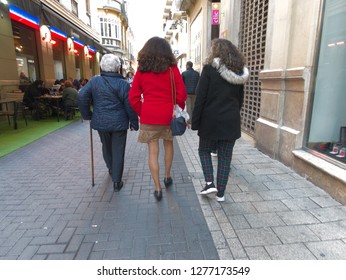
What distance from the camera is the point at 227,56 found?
2.89m

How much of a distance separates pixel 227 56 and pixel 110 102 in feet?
5.38

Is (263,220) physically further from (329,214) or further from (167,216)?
(167,216)

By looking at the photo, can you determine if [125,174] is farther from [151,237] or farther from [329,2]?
[329,2]

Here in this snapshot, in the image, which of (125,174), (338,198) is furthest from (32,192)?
(338,198)

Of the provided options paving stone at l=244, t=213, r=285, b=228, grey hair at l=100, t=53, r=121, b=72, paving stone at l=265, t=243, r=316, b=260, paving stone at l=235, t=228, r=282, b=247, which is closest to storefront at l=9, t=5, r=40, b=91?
grey hair at l=100, t=53, r=121, b=72

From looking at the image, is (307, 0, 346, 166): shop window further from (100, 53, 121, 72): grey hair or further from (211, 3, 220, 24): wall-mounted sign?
(211, 3, 220, 24): wall-mounted sign

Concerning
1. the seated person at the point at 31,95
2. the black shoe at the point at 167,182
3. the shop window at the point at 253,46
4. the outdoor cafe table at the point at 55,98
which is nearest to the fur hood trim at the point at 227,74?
the black shoe at the point at 167,182

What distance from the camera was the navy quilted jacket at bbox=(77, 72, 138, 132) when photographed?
350 cm

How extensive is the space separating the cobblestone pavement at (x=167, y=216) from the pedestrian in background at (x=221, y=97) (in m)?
0.68

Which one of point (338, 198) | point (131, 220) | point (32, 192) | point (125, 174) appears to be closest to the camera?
point (131, 220)

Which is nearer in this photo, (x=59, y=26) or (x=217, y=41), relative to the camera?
(x=217, y=41)

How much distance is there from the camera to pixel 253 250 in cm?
242

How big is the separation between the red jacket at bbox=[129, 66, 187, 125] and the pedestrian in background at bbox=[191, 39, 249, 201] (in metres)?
0.31
